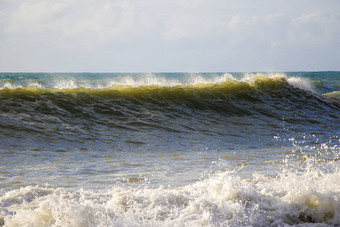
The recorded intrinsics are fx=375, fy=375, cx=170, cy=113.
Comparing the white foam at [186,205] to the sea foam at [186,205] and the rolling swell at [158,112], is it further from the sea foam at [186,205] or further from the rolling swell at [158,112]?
the rolling swell at [158,112]

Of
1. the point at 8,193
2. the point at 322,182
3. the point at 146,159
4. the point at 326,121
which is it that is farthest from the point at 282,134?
the point at 8,193

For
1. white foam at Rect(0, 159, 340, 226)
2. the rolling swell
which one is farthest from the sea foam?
the rolling swell

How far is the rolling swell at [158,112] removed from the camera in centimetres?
788

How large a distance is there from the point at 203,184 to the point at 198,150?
2740 millimetres

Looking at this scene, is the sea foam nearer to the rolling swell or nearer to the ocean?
the ocean

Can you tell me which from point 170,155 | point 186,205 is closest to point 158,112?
point 170,155

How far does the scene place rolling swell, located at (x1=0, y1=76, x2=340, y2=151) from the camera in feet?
25.9

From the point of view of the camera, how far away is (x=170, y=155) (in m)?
6.30

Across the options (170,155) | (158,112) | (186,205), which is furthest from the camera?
(158,112)

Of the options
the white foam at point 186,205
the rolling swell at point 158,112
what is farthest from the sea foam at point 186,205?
the rolling swell at point 158,112

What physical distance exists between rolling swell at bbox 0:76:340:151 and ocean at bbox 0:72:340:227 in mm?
34

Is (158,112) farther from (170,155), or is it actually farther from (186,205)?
(186,205)

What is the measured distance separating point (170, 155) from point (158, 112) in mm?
3757

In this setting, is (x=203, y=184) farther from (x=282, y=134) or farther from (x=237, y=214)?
(x=282, y=134)
